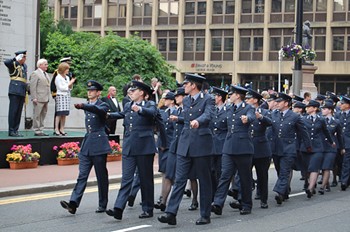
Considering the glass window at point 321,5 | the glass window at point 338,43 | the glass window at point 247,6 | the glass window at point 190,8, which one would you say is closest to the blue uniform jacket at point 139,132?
the glass window at point 338,43

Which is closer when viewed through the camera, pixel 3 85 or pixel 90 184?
pixel 90 184

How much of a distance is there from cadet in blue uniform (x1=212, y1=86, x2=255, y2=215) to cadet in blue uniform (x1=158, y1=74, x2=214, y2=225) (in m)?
1.06

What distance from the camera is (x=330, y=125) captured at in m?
15.6

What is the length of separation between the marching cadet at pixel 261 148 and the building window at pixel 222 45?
49.4 meters

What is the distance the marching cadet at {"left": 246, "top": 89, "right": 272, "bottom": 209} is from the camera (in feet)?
40.9

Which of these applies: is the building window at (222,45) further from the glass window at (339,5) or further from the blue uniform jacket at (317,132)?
the blue uniform jacket at (317,132)

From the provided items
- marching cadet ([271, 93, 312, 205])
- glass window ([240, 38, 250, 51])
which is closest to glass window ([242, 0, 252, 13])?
glass window ([240, 38, 250, 51])

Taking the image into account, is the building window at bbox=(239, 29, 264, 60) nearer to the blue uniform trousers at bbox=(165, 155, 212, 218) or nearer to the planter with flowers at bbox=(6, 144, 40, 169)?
the planter with flowers at bbox=(6, 144, 40, 169)

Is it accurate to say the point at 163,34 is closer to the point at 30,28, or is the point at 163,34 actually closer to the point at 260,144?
the point at 30,28

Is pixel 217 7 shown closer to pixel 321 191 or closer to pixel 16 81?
pixel 16 81

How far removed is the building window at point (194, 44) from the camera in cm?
6328

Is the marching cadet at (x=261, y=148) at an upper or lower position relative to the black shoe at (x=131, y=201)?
upper

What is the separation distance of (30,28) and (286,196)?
10.0m

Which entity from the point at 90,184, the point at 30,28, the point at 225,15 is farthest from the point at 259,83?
the point at 90,184
